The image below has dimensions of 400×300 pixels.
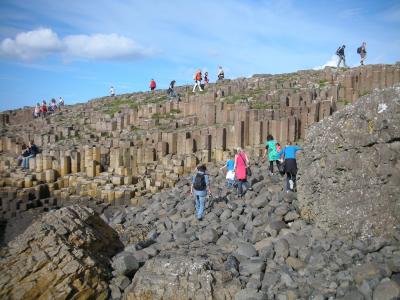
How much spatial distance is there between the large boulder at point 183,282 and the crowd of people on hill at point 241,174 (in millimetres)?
3044

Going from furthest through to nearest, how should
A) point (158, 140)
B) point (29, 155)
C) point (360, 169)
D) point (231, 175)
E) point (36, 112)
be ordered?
point (36, 112)
point (29, 155)
point (158, 140)
point (231, 175)
point (360, 169)

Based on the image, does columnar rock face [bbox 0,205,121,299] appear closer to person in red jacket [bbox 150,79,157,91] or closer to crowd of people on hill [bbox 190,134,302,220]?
crowd of people on hill [bbox 190,134,302,220]

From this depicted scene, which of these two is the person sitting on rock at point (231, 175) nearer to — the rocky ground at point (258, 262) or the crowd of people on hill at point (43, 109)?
the rocky ground at point (258, 262)

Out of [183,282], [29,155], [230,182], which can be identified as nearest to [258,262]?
[183,282]

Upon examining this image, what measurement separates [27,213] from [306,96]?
39.6 feet

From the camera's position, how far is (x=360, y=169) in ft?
23.3

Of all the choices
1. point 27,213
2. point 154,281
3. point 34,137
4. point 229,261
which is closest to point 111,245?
point 154,281

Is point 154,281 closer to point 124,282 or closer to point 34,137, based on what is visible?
point 124,282

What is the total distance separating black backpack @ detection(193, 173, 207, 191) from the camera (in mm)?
9812

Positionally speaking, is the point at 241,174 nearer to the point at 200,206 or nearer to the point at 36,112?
the point at 200,206

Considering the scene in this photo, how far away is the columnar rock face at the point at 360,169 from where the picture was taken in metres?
6.80

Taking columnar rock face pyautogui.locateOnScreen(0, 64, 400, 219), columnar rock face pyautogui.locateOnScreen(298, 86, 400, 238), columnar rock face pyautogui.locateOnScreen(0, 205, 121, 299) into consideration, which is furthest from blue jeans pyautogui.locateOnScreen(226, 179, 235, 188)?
columnar rock face pyautogui.locateOnScreen(0, 205, 121, 299)

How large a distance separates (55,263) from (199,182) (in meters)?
4.01

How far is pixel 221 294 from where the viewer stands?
6.42m
